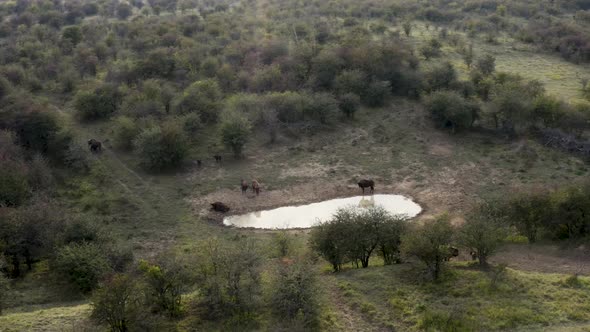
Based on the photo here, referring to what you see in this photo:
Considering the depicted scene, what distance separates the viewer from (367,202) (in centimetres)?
3994

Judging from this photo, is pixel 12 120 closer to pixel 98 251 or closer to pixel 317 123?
pixel 98 251

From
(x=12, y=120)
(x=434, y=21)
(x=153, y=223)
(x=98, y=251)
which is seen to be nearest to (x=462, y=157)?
(x=153, y=223)

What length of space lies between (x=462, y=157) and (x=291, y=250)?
20205 millimetres

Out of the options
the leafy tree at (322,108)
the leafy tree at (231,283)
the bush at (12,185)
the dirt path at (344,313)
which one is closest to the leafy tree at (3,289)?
the bush at (12,185)

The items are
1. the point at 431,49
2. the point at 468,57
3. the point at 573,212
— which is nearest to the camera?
the point at 573,212

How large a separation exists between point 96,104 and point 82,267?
27.6 m

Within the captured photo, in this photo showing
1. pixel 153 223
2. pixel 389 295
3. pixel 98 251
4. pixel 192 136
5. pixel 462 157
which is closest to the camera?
pixel 389 295

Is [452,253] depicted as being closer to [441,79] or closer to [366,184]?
[366,184]

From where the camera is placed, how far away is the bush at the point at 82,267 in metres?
29.1

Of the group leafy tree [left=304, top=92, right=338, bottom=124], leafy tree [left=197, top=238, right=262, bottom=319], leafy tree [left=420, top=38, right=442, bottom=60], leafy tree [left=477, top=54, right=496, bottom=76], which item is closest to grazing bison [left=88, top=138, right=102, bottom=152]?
leafy tree [left=304, top=92, right=338, bottom=124]

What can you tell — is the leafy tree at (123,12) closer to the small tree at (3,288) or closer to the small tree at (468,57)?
the small tree at (468,57)

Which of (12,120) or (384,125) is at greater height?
(12,120)

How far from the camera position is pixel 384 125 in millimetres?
51625

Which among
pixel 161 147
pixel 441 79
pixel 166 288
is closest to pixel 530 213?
pixel 166 288
